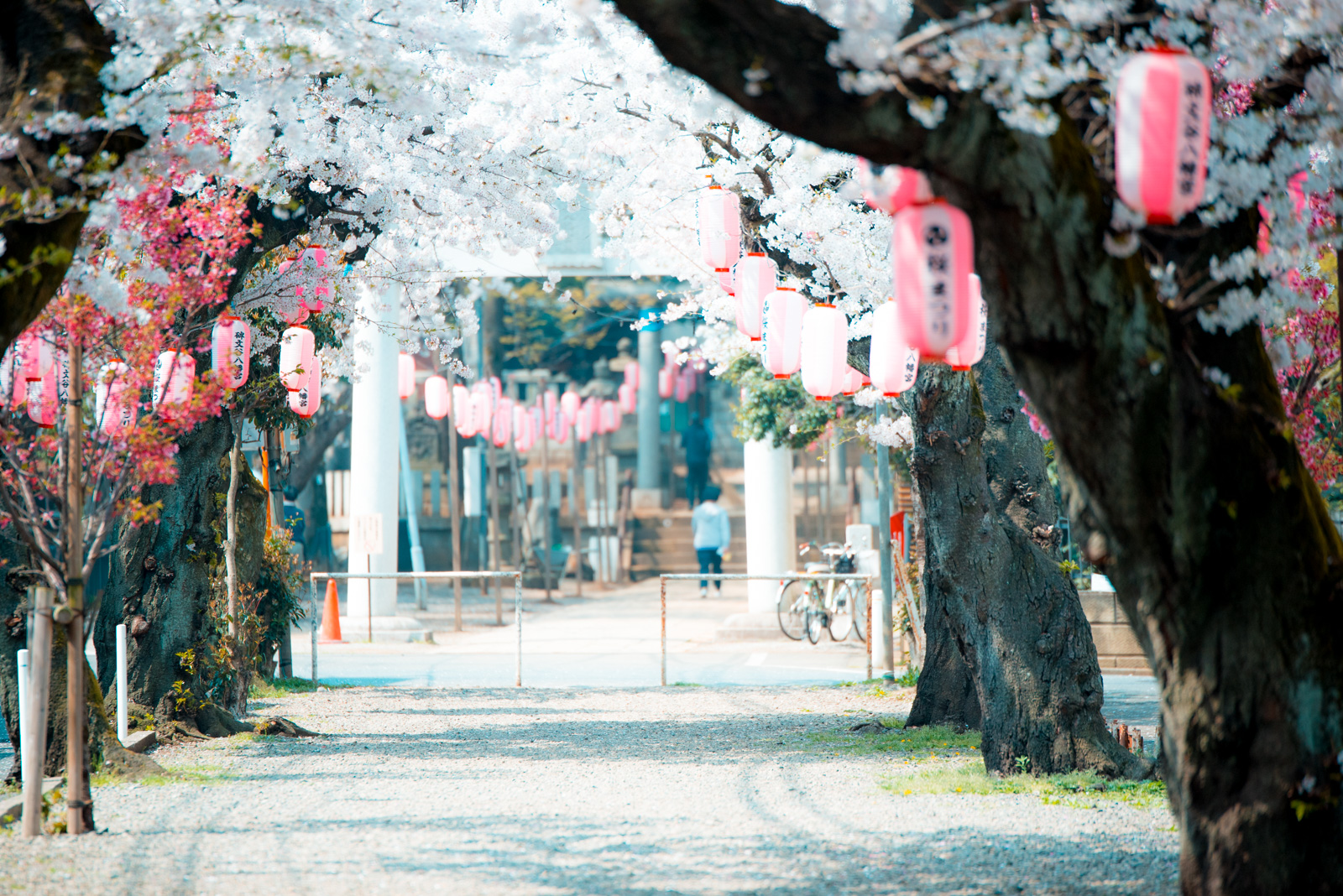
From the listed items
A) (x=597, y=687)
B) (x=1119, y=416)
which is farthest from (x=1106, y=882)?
(x=597, y=687)

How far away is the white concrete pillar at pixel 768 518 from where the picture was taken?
736 inches

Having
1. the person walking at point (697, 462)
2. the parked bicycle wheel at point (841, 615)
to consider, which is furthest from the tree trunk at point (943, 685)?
the person walking at point (697, 462)

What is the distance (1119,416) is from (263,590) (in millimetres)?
9863

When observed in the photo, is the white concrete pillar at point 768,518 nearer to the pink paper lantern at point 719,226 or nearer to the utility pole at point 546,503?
the utility pole at point 546,503

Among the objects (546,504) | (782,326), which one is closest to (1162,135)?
(782,326)

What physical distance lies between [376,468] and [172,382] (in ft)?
37.1

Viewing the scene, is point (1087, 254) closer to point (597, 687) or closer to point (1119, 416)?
point (1119, 416)

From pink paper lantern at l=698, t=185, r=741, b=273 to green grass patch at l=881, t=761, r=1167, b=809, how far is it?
143 inches

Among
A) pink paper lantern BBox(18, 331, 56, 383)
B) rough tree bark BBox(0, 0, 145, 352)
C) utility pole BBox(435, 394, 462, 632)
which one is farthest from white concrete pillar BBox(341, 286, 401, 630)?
rough tree bark BBox(0, 0, 145, 352)

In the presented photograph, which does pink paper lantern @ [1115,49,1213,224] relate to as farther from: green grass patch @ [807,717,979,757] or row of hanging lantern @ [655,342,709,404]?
row of hanging lantern @ [655,342,709,404]

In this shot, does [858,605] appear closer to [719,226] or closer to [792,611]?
[792,611]

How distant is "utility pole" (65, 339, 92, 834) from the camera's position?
5699 mm

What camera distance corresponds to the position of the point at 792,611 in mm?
17266

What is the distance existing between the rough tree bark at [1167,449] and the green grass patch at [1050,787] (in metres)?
2.57
